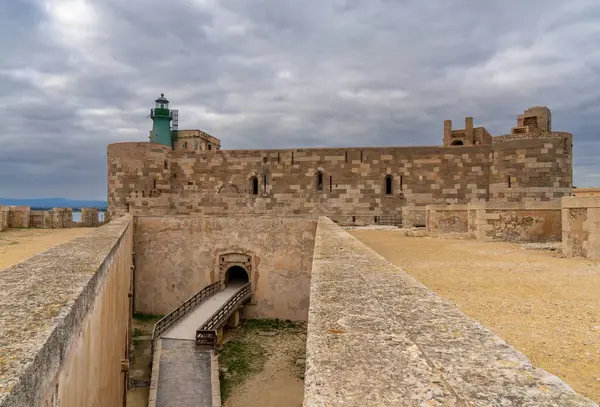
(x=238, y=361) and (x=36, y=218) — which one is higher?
(x=36, y=218)

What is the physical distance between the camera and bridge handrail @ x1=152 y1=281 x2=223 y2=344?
11.7 metres

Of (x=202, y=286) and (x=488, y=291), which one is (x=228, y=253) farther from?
(x=488, y=291)

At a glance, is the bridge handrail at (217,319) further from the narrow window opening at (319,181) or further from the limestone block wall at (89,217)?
the limestone block wall at (89,217)

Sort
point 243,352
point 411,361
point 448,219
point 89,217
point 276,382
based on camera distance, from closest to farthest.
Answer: point 411,361, point 276,382, point 243,352, point 448,219, point 89,217

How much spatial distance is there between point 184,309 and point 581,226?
10.9 m

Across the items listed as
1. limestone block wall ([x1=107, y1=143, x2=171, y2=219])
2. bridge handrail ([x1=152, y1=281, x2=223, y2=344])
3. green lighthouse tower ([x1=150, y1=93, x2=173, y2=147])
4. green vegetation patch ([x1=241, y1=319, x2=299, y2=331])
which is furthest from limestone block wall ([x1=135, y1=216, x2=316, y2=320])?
green lighthouse tower ([x1=150, y1=93, x2=173, y2=147])

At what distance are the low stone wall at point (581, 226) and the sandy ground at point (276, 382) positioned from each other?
22.3 feet

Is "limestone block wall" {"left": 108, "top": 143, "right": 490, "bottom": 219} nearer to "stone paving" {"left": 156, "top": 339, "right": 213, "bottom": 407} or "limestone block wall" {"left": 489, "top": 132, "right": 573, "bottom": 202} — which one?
"limestone block wall" {"left": 489, "top": 132, "right": 573, "bottom": 202}

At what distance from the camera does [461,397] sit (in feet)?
4.98

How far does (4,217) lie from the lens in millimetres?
17453

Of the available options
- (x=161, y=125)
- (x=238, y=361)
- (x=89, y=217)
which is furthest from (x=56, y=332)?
(x=161, y=125)

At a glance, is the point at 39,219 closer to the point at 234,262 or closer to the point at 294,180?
the point at 234,262

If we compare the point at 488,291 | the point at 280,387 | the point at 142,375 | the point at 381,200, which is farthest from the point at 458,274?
the point at 381,200

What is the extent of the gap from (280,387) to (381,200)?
12002 mm
